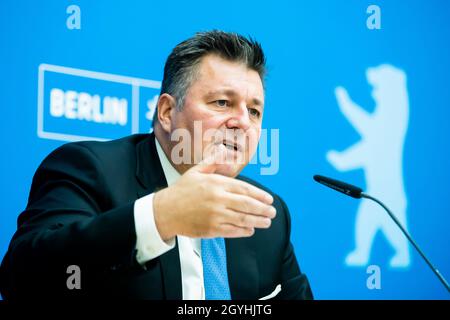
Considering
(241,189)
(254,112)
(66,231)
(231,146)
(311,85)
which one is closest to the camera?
(241,189)

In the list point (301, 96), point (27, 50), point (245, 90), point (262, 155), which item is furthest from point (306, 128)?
point (27, 50)

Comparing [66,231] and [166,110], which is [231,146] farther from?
[66,231]

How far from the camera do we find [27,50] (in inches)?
103

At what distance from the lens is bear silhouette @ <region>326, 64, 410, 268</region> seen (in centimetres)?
333

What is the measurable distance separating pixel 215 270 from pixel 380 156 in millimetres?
1588

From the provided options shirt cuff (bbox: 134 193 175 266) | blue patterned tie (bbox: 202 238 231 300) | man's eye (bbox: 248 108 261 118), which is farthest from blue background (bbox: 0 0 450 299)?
shirt cuff (bbox: 134 193 175 266)

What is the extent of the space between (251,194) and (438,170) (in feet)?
7.95

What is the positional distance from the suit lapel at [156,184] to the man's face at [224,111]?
92 mm

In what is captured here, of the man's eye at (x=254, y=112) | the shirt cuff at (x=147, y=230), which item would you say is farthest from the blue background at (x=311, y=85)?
the shirt cuff at (x=147, y=230)

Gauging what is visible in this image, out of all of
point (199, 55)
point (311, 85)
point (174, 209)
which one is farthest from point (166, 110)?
point (311, 85)

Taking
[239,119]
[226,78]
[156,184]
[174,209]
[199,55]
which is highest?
[199,55]

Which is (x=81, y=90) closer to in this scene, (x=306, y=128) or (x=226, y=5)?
(x=226, y=5)

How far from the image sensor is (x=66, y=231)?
1638 mm

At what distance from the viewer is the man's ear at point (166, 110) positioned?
2.29 metres
